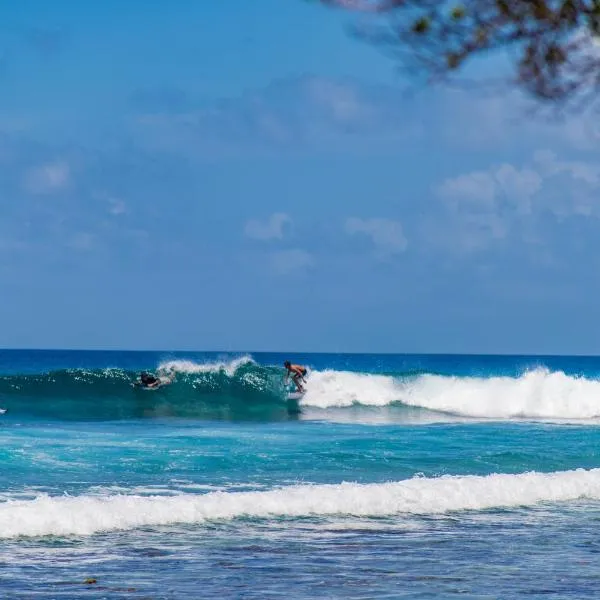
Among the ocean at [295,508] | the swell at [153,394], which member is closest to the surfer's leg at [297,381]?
the swell at [153,394]

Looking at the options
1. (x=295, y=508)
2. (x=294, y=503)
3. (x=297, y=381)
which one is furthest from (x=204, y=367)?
(x=295, y=508)

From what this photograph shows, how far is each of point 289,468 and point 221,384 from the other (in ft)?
63.9

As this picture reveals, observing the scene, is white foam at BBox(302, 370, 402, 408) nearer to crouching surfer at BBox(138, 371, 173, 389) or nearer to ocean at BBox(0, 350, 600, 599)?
crouching surfer at BBox(138, 371, 173, 389)

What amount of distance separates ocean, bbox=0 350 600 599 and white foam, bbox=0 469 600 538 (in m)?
0.02

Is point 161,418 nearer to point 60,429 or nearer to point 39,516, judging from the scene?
point 60,429

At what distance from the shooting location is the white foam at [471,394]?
1437 inches

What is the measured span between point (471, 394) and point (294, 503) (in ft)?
87.5

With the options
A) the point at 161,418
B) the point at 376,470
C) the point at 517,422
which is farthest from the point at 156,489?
the point at 517,422

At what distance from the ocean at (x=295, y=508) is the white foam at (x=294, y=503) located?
25 millimetres

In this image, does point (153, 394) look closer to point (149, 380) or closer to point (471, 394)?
point (149, 380)

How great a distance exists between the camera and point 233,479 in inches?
618

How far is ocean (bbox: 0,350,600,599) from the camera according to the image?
8.91 metres

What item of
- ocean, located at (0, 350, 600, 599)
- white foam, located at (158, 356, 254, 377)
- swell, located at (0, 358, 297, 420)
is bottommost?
ocean, located at (0, 350, 600, 599)

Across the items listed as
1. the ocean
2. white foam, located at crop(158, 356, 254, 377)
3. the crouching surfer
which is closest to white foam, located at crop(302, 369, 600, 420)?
white foam, located at crop(158, 356, 254, 377)
